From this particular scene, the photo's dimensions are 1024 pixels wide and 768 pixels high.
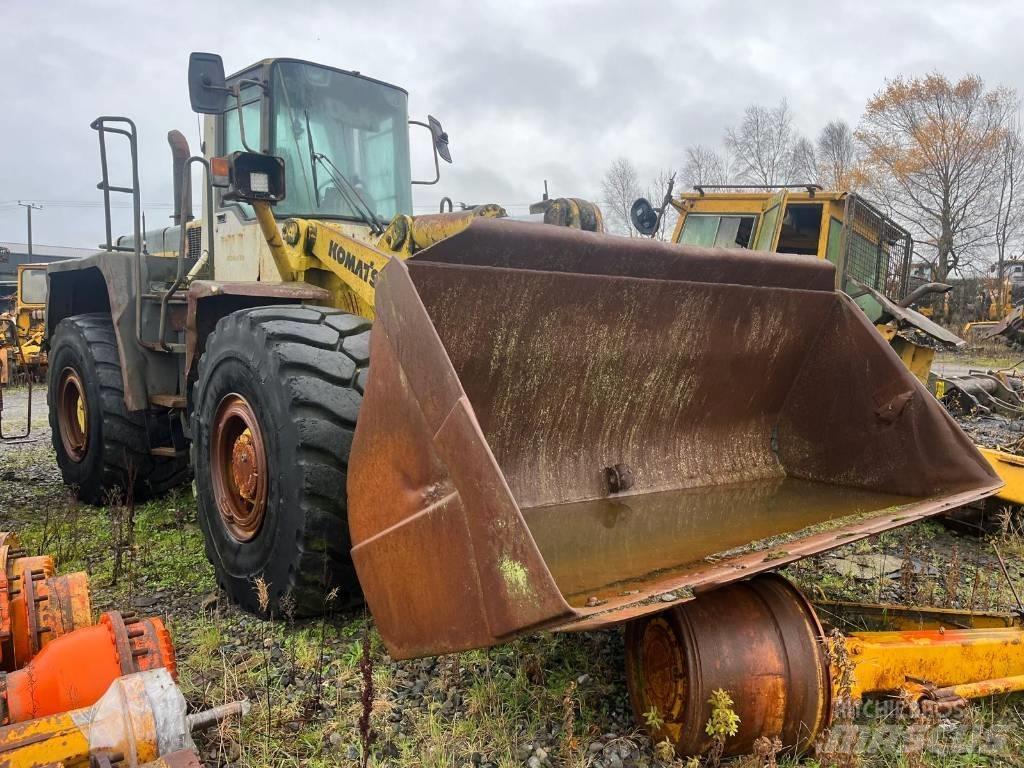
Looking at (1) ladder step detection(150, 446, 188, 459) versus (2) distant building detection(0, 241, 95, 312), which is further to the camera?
(2) distant building detection(0, 241, 95, 312)

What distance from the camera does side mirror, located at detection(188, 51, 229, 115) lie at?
360cm

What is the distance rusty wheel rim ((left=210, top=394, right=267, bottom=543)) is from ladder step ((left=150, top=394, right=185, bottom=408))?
1204mm

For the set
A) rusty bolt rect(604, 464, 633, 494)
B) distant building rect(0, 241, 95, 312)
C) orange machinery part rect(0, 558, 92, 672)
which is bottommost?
orange machinery part rect(0, 558, 92, 672)

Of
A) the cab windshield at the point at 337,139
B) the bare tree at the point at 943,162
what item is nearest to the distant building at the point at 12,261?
the cab windshield at the point at 337,139

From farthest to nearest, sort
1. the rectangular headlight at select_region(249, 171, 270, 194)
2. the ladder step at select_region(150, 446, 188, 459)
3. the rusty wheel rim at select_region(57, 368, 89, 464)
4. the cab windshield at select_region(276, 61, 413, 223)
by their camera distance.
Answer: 1. the rusty wheel rim at select_region(57, 368, 89, 464)
2. the ladder step at select_region(150, 446, 188, 459)
3. the cab windshield at select_region(276, 61, 413, 223)
4. the rectangular headlight at select_region(249, 171, 270, 194)

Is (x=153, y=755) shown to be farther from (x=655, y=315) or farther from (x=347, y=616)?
(x=655, y=315)

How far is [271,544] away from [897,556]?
3.29m

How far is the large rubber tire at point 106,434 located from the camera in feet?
17.3

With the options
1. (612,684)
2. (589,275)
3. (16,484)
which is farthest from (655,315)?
(16,484)

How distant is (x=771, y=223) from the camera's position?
8.88 meters

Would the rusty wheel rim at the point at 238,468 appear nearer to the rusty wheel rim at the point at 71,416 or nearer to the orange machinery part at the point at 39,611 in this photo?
the orange machinery part at the point at 39,611

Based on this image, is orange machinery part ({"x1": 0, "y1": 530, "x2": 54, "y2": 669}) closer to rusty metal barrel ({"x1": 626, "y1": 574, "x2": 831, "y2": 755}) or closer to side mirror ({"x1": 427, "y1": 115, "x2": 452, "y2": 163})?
rusty metal barrel ({"x1": 626, "y1": 574, "x2": 831, "y2": 755})

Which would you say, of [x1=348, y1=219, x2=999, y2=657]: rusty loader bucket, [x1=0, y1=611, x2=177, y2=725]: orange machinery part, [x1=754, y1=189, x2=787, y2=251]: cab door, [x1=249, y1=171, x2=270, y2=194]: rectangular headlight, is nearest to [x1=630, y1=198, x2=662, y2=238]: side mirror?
[x1=754, y1=189, x2=787, y2=251]: cab door

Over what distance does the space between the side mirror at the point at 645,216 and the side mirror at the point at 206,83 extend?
4761 mm
